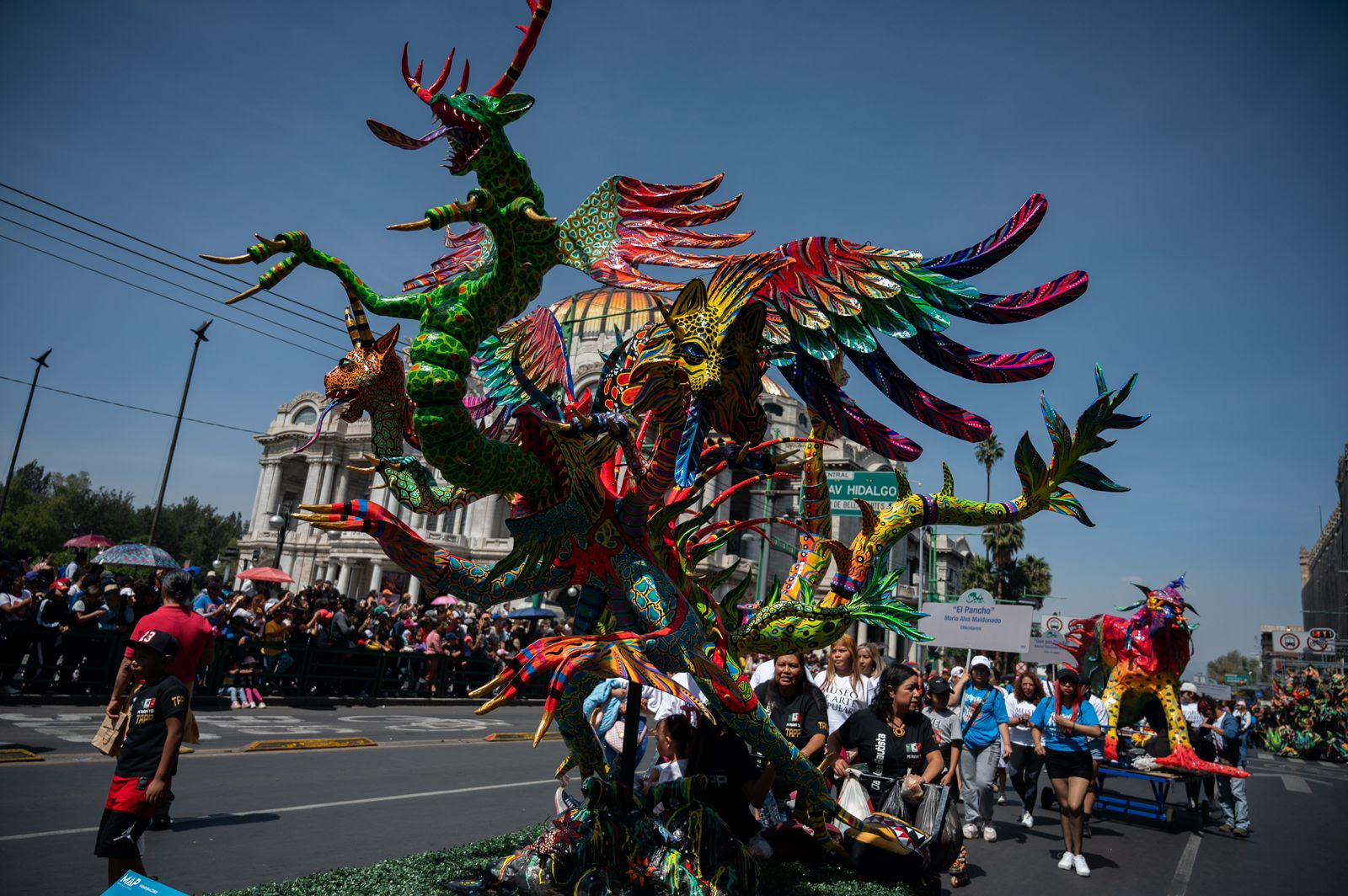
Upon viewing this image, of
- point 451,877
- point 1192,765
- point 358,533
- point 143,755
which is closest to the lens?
point 143,755

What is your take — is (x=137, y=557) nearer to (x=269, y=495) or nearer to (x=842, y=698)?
(x=842, y=698)

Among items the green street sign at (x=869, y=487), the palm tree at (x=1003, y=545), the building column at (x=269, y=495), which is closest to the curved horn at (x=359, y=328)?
the green street sign at (x=869, y=487)

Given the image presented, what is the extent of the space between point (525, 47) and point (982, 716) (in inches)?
307

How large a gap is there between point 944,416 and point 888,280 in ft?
3.24

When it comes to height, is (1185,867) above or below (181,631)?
below

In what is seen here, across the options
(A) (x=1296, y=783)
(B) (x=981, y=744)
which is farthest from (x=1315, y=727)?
(B) (x=981, y=744)

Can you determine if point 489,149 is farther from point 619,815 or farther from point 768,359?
point 619,815

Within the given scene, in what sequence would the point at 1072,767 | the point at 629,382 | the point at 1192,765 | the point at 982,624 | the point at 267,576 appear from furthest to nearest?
the point at 267,576 → the point at 982,624 → the point at 1192,765 → the point at 1072,767 → the point at 629,382

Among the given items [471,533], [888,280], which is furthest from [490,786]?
[471,533]

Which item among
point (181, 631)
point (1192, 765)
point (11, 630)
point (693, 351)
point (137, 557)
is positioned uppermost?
point (693, 351)

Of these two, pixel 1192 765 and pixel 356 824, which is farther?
pixel 1192 765

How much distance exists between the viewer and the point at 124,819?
392 cm

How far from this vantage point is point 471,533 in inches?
1925

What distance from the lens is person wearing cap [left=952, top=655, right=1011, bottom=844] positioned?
8.55 m
